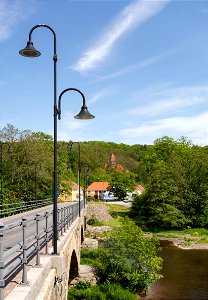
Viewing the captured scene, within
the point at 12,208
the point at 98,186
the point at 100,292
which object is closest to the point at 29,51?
the point at 100,292

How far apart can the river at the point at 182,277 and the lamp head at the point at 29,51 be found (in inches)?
767

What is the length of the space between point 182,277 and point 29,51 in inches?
1003

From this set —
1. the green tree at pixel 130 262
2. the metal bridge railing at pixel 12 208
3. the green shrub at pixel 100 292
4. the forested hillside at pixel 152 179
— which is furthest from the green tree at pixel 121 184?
the green shrub at pixel 100 292

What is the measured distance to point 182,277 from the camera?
102 ft

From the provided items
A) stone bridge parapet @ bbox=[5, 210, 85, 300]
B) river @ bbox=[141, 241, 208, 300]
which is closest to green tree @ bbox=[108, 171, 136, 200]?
river @ bbox=[141, 241, 208, 300]

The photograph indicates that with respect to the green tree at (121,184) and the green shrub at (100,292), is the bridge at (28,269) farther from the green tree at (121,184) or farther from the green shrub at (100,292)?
the green tree at (121,184)

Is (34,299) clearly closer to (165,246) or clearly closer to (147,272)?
(147,272)

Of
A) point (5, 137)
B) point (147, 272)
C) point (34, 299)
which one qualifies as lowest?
point (147, 272)

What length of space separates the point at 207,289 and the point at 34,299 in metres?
24.3

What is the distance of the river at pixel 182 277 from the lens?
26.3m

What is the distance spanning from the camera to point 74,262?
23656 millimetres

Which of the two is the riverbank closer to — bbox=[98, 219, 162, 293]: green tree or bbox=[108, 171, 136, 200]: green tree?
bbox=[108, 171, 136, 200]: green tree

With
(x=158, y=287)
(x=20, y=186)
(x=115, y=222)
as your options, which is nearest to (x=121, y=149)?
(x=115, y=222)

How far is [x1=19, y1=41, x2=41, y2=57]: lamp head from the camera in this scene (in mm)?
11234
